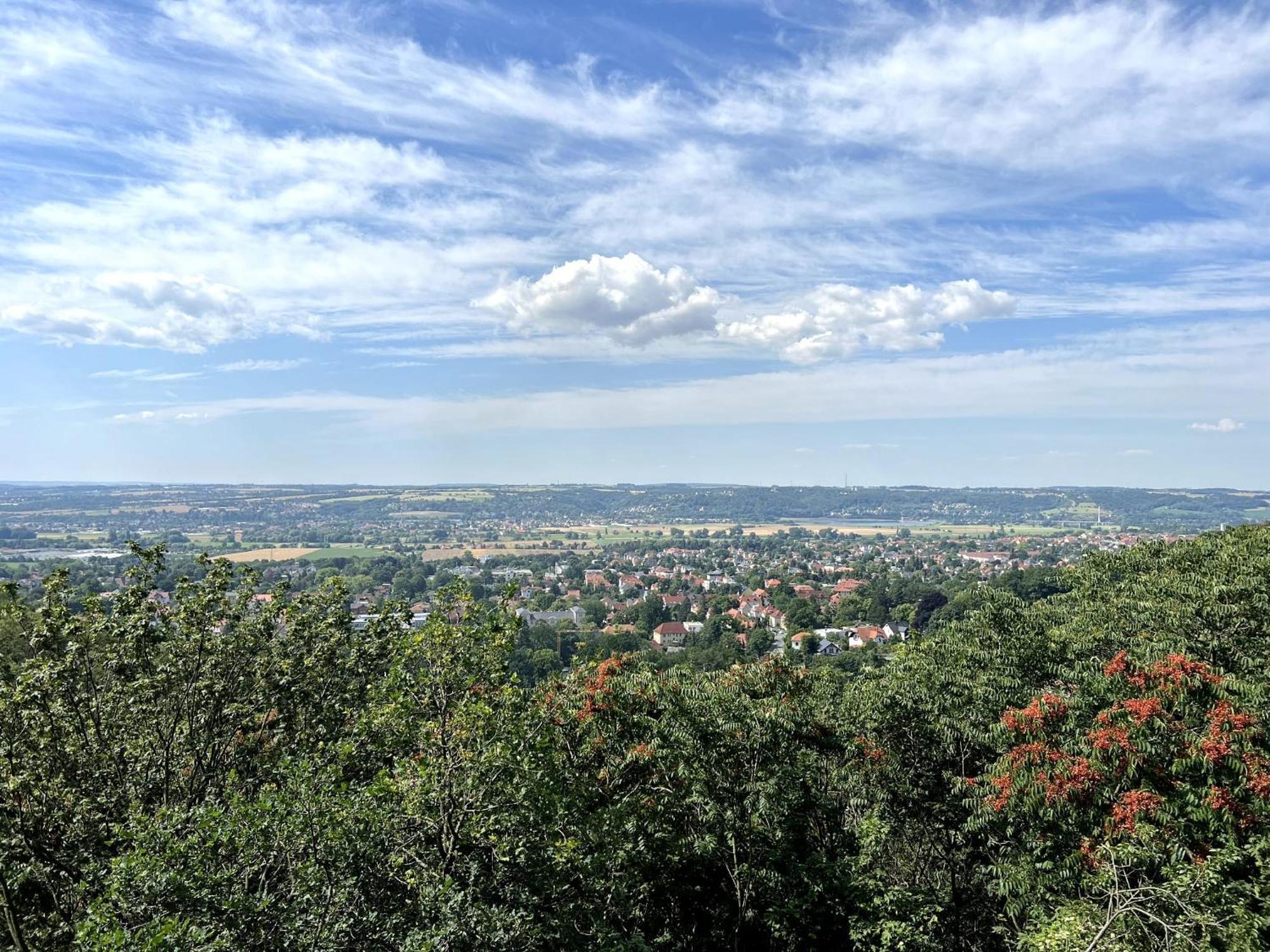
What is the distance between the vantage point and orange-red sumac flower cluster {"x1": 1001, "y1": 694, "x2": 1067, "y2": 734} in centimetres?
1008

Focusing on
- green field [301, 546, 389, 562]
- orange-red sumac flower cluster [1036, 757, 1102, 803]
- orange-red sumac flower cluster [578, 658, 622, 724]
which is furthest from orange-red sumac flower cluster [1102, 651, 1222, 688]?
green field [301, 546, 389, 562]

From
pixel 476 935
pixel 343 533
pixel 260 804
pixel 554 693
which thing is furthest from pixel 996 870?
pixel 343 533

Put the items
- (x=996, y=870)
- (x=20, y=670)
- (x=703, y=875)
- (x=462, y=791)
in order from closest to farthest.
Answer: (x=462, y=791), (x=20, y=670), (x=996, y=870), (x=703, y=875)

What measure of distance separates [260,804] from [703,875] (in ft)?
24.7

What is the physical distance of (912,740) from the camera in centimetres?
1283

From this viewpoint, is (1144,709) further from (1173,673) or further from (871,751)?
(871,751)

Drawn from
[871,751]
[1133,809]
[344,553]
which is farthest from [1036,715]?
[344,553]

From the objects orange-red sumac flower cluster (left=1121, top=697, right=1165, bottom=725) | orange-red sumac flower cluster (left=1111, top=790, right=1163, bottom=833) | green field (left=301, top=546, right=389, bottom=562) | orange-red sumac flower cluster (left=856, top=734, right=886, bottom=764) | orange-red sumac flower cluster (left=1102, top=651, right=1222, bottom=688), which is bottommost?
green field (left=301, top=546, right=389, bottom=562)

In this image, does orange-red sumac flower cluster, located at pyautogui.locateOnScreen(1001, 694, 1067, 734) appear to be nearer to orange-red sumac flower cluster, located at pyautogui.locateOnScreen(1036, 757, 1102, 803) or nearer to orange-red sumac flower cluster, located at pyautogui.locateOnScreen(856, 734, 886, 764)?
orange-red sumac flower cluster, located at pyautogui.locateOnScreen(1036, 757, 1102, 803)

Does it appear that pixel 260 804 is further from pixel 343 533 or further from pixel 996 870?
pixel 343 533

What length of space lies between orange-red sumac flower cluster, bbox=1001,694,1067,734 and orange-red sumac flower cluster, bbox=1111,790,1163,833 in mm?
1442

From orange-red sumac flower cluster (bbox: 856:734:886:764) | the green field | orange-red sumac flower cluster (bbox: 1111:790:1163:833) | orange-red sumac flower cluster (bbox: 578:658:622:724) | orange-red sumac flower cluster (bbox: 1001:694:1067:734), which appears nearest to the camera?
orange-red sumac flower cluster (bbox: 1111:790:1163:833)

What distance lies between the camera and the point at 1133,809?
28.1ft

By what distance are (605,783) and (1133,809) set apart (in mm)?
6500
